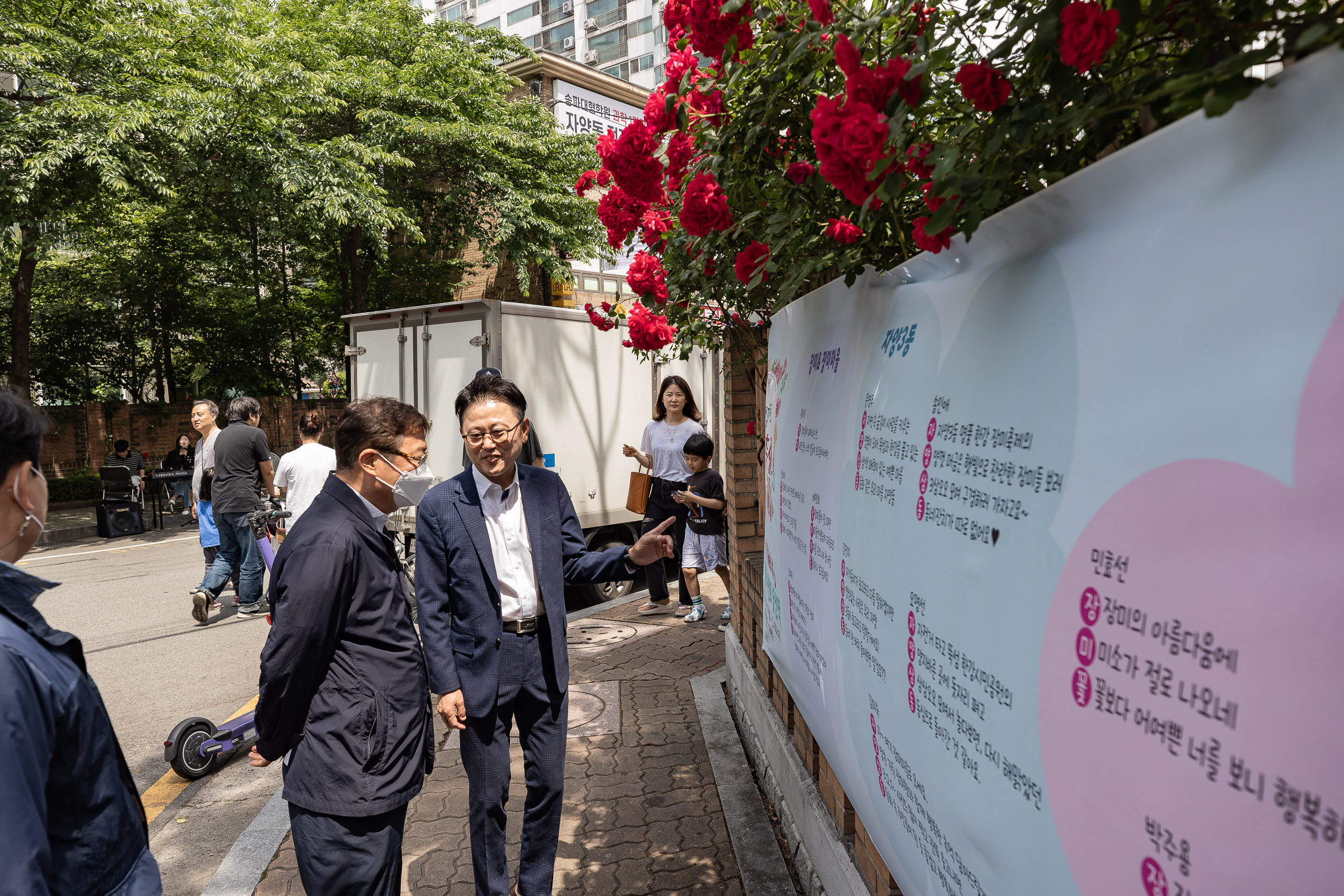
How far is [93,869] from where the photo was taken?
5.16 ft

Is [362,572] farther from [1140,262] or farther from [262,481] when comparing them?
[262,481]

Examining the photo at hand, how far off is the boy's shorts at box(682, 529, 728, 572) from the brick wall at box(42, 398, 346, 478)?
571 inches

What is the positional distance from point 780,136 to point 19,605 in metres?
2.15

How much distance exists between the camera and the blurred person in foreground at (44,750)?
1.38m

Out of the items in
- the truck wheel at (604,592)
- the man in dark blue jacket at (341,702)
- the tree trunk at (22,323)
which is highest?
the tree trunk at (22,323)

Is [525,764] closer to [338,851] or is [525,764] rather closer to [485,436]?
[338,851]

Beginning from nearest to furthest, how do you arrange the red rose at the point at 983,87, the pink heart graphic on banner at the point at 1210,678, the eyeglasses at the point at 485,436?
the pink heart graphic on banner at the point at 1210,678 < the red rose at the point at 983,87 < the eyeglasses at the point at 485,436

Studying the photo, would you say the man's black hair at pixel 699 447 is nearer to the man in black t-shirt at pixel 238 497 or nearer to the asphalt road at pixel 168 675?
the asphalt road at pixel 168 675

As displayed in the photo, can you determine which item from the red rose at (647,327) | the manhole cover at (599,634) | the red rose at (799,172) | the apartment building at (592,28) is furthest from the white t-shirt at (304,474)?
the apartment building at (592,28)

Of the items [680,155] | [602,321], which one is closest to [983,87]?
[680,155]

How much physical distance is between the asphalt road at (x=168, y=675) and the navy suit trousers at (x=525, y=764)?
4.91ft

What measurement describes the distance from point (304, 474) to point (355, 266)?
16.7 meters

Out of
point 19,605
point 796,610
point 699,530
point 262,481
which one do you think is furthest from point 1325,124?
point 262,481

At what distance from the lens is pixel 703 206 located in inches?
99.7
